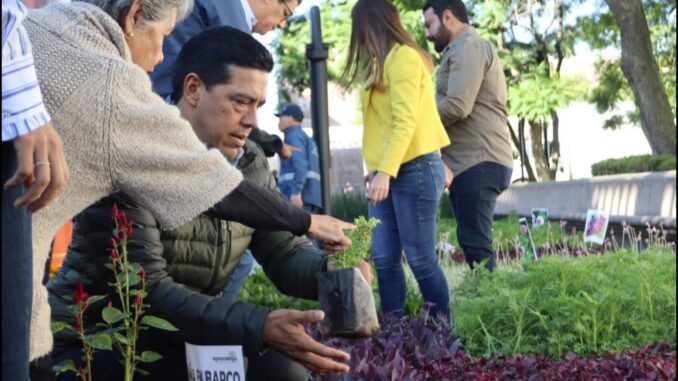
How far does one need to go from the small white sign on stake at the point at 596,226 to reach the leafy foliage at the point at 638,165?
5.98 m

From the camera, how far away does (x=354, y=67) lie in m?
6.02

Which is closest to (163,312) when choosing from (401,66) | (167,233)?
(167,233)

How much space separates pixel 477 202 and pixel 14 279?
3.98 meters

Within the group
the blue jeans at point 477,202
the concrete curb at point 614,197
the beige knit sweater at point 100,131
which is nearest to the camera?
the beige knit sweater at point 100,131

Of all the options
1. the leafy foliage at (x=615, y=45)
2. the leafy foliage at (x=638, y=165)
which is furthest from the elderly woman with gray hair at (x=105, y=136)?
the leafy foliage at (x=615, y=45)

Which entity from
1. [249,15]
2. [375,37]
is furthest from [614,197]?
[249,15]

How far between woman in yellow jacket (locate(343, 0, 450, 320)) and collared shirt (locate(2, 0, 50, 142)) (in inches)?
134

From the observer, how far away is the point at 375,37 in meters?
5.77

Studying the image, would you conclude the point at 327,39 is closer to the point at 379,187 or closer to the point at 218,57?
the point at 379,187

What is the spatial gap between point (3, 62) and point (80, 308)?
0.72m

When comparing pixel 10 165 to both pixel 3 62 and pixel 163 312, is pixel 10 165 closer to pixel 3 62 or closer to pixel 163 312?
pixel 3 62

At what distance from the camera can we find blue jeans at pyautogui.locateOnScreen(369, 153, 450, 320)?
556cm

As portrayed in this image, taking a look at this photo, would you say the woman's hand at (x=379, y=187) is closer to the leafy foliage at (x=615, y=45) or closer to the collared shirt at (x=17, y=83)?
the collared shirt at (x=17, y=83)

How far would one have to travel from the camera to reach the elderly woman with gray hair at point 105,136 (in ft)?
8.27
